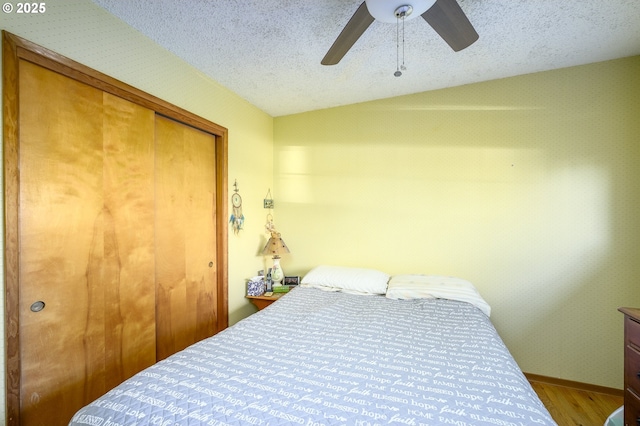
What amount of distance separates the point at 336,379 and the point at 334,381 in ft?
0.05

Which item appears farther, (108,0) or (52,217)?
(108,0)

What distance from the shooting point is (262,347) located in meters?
1.30

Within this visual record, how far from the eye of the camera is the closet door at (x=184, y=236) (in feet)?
6.10

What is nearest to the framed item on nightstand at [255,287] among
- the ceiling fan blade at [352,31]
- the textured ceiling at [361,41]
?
the textured ceiling at [361,41]

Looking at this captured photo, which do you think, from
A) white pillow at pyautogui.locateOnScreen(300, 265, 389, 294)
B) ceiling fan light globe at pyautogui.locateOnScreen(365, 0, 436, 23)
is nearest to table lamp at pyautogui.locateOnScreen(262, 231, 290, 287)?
white pillow at pyautogui.locateOnScreen(300, 265, 389, 294)

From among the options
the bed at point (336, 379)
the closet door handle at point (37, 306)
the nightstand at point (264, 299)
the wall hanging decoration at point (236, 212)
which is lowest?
the nightstand at point (264, 299)

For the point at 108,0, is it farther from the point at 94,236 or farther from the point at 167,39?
the point at 94,236

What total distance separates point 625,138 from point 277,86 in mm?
2773

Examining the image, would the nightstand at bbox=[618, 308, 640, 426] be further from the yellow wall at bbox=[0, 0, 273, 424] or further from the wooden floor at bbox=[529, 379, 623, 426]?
the yellow wall at bbox=[0, 0, 273, 424]

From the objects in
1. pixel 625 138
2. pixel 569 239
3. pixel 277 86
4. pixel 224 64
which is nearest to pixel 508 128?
pixel 625 138

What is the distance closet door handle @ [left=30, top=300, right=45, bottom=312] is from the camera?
1.19 meters

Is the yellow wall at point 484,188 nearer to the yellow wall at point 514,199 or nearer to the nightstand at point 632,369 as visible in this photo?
the yellow wall at point 514,199

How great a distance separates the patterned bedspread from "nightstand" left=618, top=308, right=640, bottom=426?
61 cm

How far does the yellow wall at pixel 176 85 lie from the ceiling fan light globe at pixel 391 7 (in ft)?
4.68
